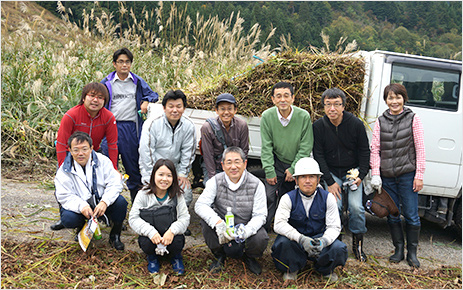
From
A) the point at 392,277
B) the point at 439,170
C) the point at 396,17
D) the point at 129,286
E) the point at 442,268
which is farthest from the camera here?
the point at 396,17

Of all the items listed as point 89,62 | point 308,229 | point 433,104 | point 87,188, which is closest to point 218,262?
point 308,229

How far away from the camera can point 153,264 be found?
11.2 feet

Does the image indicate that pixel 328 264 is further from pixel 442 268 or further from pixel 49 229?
pixel 49 229

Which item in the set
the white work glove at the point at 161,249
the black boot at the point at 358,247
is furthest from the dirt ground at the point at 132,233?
the white work glove at the point at 161,249

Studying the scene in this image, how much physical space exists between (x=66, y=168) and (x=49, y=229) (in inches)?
37.2

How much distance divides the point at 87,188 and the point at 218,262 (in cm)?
146

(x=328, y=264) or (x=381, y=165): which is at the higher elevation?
(x=381, y=165)

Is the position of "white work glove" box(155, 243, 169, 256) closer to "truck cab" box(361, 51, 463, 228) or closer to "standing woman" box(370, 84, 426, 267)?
"standing woman" box(370, 84, 426, 267)

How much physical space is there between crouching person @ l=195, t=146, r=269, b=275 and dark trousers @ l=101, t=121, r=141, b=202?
1.36 metres

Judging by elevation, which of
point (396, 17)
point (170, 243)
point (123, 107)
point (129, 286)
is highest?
point (396, 17)

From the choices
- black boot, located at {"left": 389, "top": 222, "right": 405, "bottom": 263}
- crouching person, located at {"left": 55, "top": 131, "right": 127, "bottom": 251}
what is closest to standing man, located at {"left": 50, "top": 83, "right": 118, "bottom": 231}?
crouching person, located at {"left": 55, "top": 131, "right": 127, "bottom": 251}

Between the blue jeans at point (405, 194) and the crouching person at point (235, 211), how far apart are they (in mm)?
1461

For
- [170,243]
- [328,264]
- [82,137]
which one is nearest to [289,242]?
[328,264]

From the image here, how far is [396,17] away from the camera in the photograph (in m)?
17.0
